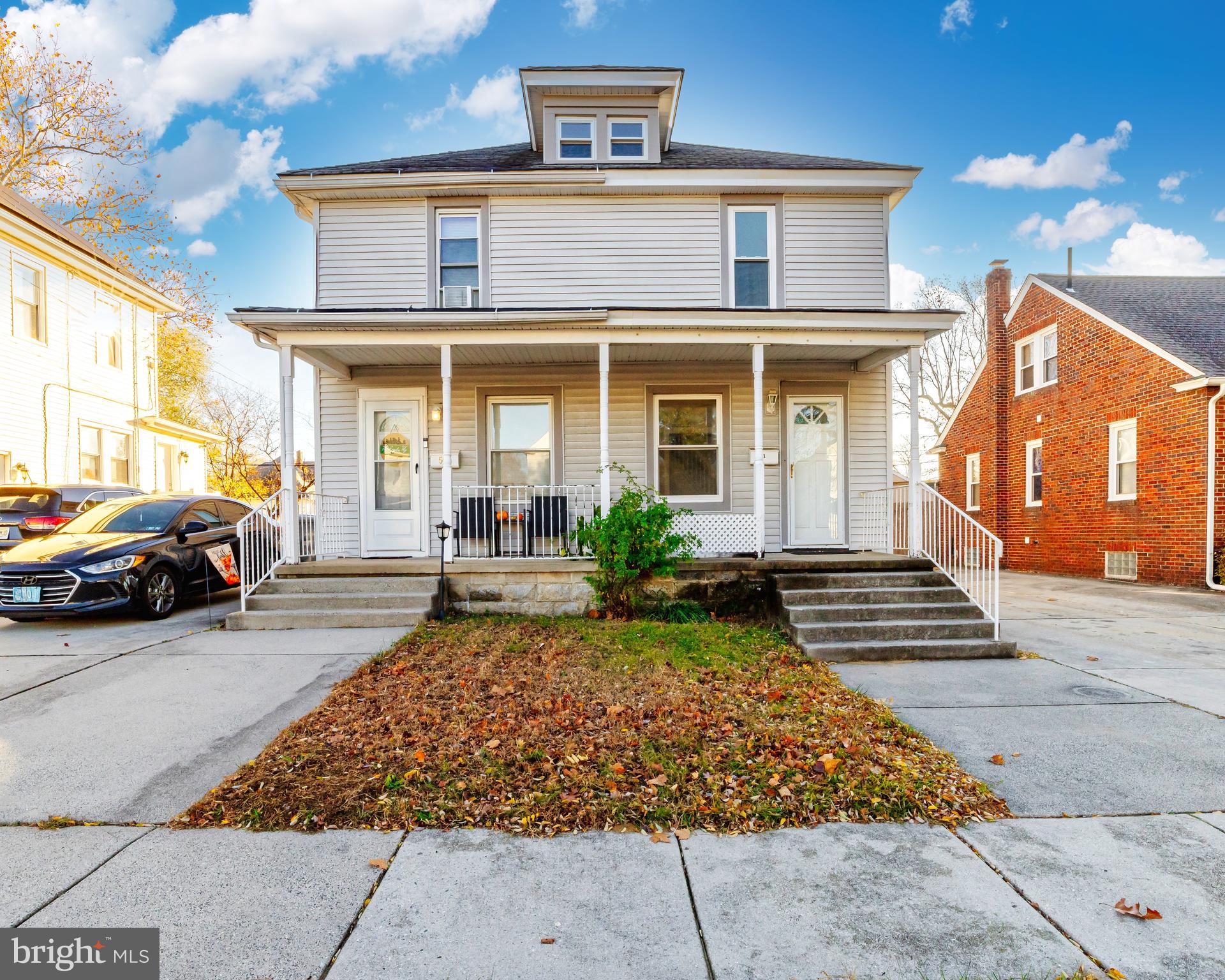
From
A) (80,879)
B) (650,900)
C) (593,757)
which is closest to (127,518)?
(80,879)

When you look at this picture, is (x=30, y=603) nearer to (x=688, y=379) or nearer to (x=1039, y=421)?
(x=688, y=379)

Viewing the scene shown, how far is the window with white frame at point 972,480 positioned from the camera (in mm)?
16425

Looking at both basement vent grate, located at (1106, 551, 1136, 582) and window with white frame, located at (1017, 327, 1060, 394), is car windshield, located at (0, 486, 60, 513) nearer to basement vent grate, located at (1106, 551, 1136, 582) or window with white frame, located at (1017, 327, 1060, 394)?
basement vent grate, located at (1106, 551, 1136, 582)

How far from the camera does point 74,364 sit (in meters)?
13.0

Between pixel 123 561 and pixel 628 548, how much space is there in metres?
5.67

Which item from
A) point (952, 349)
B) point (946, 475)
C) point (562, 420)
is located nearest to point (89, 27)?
point (562, 420)

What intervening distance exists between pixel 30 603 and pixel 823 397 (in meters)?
10.0

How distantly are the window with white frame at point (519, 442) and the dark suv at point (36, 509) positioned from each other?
557 cm

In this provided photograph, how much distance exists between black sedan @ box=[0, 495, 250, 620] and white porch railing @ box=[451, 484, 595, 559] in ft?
9.14

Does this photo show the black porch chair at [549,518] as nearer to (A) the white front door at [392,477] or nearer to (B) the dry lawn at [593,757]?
(A) the white front door at [392,477]

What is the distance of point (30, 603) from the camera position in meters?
6.66

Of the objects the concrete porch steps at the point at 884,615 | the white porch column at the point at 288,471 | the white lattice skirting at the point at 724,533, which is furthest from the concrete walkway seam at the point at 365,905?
the white porch column at the point at 288,471

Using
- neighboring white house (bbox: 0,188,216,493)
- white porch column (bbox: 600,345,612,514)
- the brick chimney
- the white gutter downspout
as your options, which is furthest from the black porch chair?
the brick chimney

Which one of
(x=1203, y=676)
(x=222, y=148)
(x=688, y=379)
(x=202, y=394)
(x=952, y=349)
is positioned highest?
(x=222, y=148)
